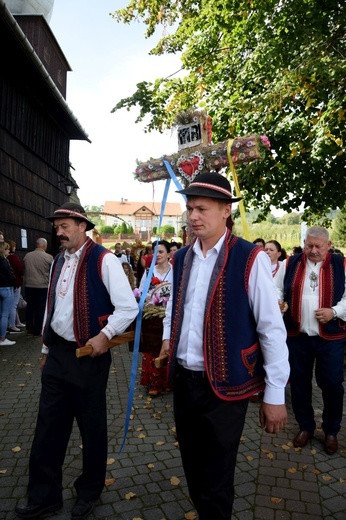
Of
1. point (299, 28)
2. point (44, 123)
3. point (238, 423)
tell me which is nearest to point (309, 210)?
point (299, 28)

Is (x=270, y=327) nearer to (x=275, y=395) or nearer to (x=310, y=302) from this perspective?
(x=275, y=395)

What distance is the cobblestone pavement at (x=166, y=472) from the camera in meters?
3.02

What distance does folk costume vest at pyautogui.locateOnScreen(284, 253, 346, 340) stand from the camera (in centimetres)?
389

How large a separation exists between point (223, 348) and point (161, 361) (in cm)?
50

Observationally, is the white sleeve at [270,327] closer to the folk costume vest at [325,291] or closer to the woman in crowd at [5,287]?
the folk costume vest at [325,291]

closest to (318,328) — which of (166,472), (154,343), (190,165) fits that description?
(154,343)

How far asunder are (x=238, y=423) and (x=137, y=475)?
165 cm

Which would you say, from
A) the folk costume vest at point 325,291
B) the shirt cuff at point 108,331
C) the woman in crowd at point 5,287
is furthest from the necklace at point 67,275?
the woman in crowd at point 5,287

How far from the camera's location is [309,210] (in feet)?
37.1

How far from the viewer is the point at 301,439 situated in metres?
4.07

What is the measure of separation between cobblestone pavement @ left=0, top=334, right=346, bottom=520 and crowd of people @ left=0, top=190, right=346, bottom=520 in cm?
24

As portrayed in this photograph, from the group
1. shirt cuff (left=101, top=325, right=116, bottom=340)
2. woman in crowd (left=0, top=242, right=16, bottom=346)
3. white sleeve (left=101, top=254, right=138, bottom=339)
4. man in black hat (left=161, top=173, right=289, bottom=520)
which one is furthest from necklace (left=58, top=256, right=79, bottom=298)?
woman in crowd (left=0, top=242, right=16, bottom=346)

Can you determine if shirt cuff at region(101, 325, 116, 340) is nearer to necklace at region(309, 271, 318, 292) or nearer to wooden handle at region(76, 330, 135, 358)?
wooden handle at region(76, 330, 135, 358)

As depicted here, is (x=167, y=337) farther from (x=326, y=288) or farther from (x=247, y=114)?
(x=247, y=114)
